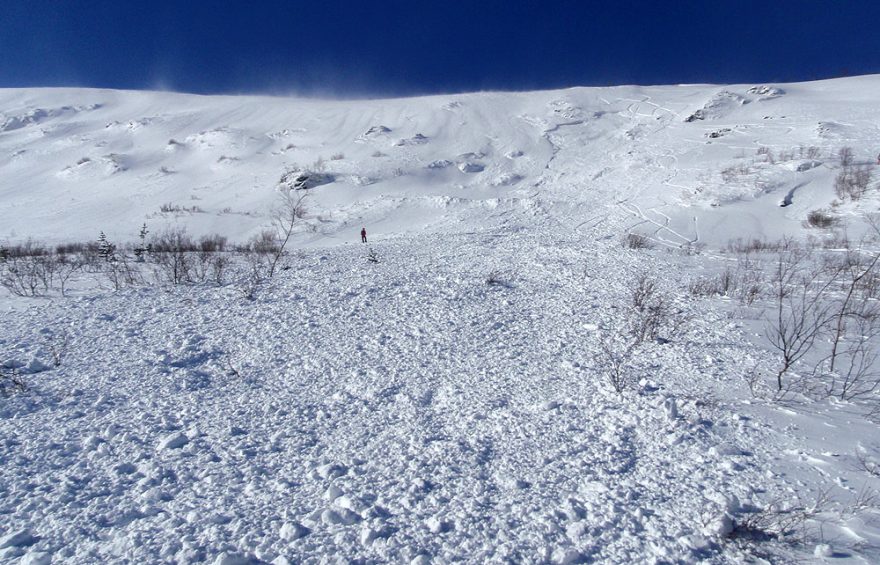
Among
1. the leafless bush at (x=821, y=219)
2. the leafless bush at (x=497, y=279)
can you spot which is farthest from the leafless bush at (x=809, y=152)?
the leafless bush at (x=497, y=279)

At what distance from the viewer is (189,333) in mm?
6496

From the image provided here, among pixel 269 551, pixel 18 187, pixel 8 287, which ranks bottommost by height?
pixel 269 551

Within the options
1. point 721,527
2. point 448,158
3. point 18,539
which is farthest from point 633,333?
point 448,158

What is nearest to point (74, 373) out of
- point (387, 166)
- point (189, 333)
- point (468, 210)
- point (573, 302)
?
point (189, 333)

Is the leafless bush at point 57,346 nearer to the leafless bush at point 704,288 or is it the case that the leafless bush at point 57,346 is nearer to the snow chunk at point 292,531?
the snow chunk at point 292,531

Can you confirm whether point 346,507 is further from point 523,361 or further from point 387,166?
point 387,166

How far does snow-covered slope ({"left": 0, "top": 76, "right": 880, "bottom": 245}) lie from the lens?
23641 millimetres

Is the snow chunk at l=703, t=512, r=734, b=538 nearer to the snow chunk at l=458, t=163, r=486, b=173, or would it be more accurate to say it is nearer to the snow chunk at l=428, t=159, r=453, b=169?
the snow chunk at l=458, t=163, r=486, b=173

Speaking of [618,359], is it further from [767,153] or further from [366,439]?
[767,153]

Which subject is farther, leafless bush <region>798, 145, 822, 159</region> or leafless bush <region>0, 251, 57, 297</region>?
leafless bush <region>798, 145, 822, 159</region>

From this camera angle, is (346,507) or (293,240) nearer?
(346,507)

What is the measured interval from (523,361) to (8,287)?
29.9ft

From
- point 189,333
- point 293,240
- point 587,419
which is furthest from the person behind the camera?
point 293,240

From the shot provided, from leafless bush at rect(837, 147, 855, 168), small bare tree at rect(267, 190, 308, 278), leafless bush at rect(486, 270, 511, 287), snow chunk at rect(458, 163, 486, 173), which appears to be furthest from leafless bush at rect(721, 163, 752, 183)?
small bare tree at rect(267, 190, 308, 278)
